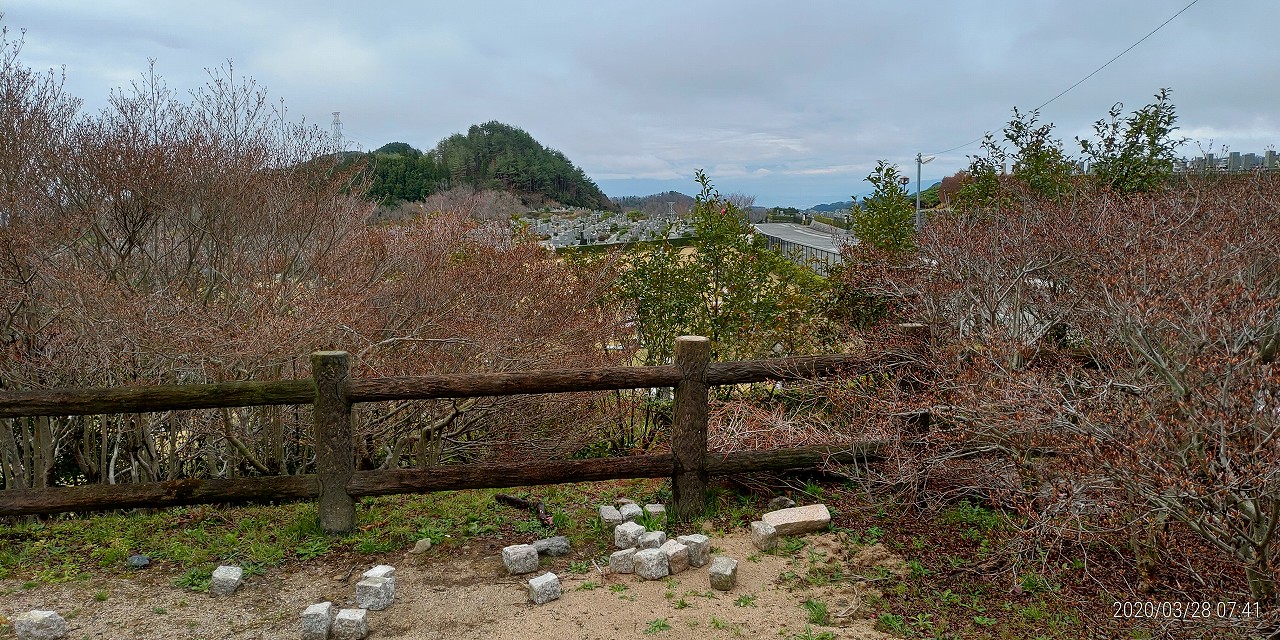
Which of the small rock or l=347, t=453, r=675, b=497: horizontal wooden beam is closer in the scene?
l=347, t=453, r=675, b=497: horizontal wooden beam

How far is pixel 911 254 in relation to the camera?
682 cm

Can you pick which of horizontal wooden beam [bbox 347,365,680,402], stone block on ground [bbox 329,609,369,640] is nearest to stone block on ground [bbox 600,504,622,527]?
horizontal wooden beam [bbox 347,365,680,402]

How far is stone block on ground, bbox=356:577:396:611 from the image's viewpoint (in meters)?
3.79

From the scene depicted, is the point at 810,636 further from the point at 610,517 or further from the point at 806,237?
the point at 806,237

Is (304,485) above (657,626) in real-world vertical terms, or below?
above

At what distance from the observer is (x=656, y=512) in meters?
4.80

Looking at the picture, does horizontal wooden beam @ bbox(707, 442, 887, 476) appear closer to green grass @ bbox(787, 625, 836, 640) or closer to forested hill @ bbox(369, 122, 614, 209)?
green grass @ bbox(787, 625, 836, 640)

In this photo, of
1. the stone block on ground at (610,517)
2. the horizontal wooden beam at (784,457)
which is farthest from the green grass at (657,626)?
the horizontal wooden beam at (784,457)

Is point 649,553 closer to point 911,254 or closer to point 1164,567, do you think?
point 1164,567

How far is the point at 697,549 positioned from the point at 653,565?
283 mm

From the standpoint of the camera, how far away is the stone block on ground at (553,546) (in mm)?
4398

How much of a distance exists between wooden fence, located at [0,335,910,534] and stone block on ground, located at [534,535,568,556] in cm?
38

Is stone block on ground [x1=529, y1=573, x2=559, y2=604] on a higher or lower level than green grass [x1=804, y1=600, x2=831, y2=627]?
higher

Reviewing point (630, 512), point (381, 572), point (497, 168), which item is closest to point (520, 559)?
point (381, 572)
